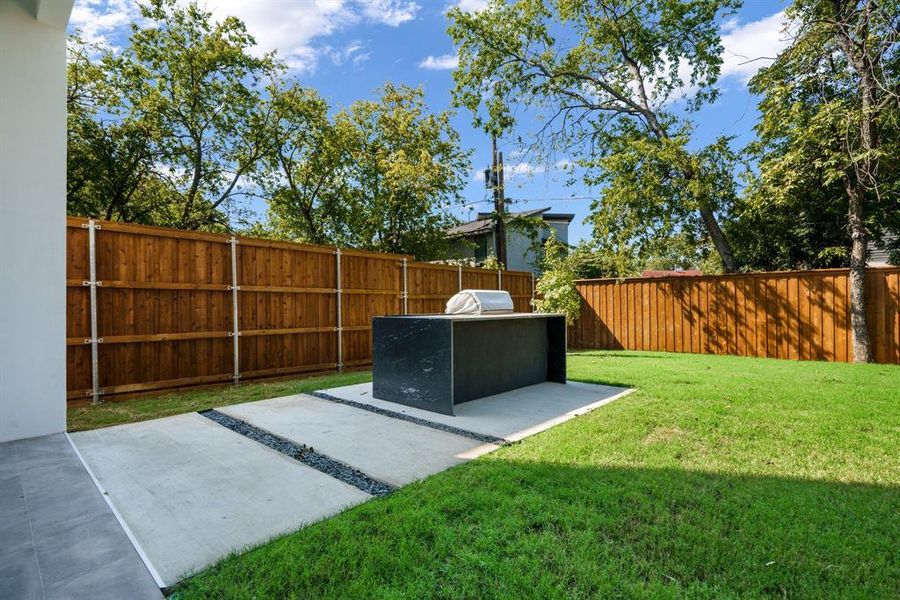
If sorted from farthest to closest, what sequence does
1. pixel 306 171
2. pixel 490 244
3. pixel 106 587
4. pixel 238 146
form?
1. pixel 490 244
2. pixel 306 171
3. pixel 238 146
4. pixel 106 587

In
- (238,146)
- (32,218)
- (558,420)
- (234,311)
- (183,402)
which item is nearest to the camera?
(32,218)

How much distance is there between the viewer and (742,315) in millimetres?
8789

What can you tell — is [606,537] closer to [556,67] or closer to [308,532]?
[308,532]

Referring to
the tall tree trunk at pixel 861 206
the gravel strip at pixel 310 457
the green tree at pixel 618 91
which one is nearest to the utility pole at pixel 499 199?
the green tree at pixel 618 91

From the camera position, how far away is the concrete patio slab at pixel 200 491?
1925 mm

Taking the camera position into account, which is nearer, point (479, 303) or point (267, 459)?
point (267, 459)

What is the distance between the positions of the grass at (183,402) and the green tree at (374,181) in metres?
8.39

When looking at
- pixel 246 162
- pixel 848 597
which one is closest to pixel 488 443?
pixel 848 597

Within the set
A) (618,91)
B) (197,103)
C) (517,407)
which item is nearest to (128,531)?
(517,407)

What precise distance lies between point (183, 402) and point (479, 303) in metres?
3.58

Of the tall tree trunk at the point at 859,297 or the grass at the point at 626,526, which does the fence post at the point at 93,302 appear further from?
the tall tree trunk at the point at 859,297

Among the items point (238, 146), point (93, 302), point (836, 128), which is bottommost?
point (93, 302)

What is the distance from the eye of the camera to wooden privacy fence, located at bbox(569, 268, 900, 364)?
7.44 metres

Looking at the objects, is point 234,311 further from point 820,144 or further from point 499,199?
point 820,144
